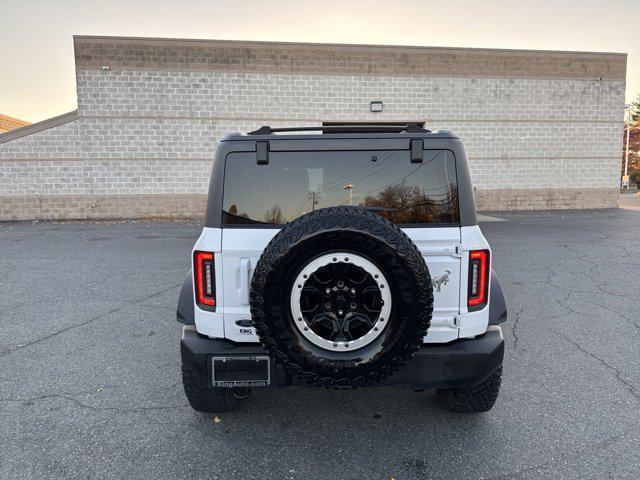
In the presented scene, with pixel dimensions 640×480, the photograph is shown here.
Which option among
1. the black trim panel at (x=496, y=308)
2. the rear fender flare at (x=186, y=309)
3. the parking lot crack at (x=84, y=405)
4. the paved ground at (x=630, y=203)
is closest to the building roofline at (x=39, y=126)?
the parking lot crack at (x=84, y=405)

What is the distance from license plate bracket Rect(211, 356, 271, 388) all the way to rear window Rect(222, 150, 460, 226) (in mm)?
784

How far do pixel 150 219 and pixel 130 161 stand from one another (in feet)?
7.36

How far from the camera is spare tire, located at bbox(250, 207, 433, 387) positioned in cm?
209

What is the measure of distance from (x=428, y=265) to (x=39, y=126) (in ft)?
55.2

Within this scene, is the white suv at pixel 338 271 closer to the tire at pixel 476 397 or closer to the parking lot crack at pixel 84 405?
the tire at pixel 476 397

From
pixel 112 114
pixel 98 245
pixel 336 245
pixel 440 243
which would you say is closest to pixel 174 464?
pixel 336 245

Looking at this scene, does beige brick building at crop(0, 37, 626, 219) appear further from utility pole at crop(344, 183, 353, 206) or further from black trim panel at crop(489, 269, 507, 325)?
black trim panel at crop(489, 269, 507, 325)

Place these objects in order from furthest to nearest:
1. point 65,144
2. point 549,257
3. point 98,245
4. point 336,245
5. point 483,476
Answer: point 65,144 < point 98,245 < point 549,257 < point 483,476 < point 336,245

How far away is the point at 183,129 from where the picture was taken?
15.3 m

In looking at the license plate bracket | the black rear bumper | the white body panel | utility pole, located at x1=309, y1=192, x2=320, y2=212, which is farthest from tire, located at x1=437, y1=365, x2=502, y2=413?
utility pole, located at x1=309, y1=192, x2=320, y2=212

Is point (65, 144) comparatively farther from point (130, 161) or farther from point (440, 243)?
point (440, 243)

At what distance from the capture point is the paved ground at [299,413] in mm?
2406

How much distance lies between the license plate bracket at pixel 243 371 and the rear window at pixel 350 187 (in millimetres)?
784

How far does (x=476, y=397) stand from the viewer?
2781mm
